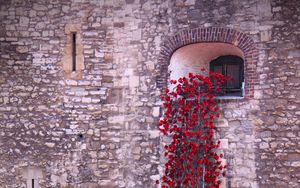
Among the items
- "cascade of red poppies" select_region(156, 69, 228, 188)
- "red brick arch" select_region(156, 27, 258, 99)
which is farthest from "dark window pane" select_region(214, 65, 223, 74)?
"red brick arch" select_region(156, 27, 258, 99)

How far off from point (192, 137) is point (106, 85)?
174 centimetres

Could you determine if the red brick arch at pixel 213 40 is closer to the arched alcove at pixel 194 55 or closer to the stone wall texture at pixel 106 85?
the stone wall texture at pixel 106 85

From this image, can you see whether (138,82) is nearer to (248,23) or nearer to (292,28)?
(248,23)

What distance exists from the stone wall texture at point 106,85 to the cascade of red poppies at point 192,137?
0.69 feet

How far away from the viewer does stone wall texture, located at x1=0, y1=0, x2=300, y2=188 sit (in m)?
6.57

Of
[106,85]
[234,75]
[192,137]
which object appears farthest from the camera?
[234,75]

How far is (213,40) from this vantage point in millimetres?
6703

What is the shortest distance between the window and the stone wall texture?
2.62 feet

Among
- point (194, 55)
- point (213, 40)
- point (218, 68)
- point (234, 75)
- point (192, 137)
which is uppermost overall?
point (213, 40)

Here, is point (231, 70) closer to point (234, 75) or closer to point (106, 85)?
point (234, 75)

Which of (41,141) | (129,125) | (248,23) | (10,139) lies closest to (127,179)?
(129,125)

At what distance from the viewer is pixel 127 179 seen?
700 cm

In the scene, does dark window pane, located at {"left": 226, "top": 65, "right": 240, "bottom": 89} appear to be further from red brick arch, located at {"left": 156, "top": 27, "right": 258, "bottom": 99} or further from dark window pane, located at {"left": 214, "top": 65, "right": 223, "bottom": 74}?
red brick arch, located at {"left": 156, "top": 27, "right": 258, "bottom": 99}

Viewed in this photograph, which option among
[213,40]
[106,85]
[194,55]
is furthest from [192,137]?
[106,85]
